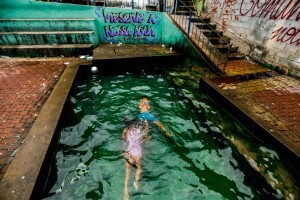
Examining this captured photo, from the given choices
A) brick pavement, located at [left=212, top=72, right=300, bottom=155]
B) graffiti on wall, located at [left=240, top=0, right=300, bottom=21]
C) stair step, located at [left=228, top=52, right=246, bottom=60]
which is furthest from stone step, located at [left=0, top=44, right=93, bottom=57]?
graffiti on wall, located at [left=240, top=0, right=300, bottom=21]

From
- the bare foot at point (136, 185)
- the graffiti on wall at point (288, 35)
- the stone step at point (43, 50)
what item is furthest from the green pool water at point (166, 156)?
the graffiti on wall at point (288, 35)

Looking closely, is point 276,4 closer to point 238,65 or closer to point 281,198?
point 238,65

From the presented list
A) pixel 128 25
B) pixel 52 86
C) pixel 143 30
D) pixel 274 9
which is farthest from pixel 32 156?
pixel 274 9

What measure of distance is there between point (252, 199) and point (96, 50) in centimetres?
933

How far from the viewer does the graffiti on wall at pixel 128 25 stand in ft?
34.8

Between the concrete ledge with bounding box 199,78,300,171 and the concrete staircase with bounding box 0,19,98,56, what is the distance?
7039 mm

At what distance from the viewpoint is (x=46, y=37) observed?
31.3ft

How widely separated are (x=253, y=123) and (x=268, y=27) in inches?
216

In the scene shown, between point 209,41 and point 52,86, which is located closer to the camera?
point 52,86

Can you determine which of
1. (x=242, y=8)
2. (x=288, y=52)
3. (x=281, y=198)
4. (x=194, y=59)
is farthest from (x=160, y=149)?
(x=242, y=8)

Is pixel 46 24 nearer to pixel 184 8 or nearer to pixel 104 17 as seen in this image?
pixel 104 17

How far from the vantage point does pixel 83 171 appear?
4086mm

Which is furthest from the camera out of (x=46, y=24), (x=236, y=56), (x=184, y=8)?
(x=184, y=8)

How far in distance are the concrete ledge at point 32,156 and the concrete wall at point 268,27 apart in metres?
8.60
